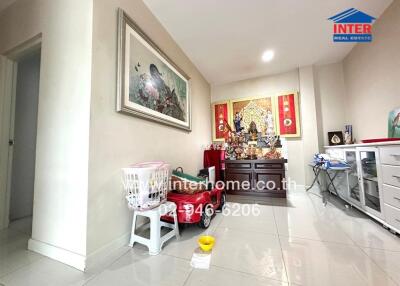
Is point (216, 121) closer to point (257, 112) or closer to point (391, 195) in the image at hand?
point (257, 112)

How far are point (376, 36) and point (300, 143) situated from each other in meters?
1.85

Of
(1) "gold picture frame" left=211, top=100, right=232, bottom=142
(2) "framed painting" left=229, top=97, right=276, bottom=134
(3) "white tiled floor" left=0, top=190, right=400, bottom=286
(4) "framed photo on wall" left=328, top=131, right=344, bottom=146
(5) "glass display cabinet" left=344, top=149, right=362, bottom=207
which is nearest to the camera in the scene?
(3) "white tiled floor" left=0, top=190, right=400, bottom=286

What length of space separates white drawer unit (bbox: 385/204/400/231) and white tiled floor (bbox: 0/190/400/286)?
0.33 ft

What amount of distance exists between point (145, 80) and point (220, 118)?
2364mm

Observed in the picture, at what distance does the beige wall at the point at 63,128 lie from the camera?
45.2 inches

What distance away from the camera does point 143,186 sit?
125 centimetres

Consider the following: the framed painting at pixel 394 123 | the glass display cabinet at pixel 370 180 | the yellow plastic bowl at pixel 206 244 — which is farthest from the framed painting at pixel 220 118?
the yellow plastic bowl at pixel 206 244

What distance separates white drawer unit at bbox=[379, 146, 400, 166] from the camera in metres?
1.38

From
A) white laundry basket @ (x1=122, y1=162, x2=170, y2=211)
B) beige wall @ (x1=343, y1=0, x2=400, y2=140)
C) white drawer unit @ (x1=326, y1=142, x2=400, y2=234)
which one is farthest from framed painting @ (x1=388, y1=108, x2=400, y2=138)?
white laundry basket @ (x1=122, y1=162, x2=170, y2=211)

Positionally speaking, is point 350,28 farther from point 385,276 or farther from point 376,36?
point 385,276

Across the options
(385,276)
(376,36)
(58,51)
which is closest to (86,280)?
(58,51)

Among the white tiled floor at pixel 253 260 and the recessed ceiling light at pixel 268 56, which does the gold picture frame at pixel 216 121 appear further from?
the white tiled floor at pixel 253 260

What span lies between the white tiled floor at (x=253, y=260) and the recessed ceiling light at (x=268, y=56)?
8.63ft

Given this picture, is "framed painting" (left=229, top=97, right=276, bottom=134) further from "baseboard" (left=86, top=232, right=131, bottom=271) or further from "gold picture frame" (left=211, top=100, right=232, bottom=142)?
"baseboard" (left=86, top=232, right=131, bottom=271)
